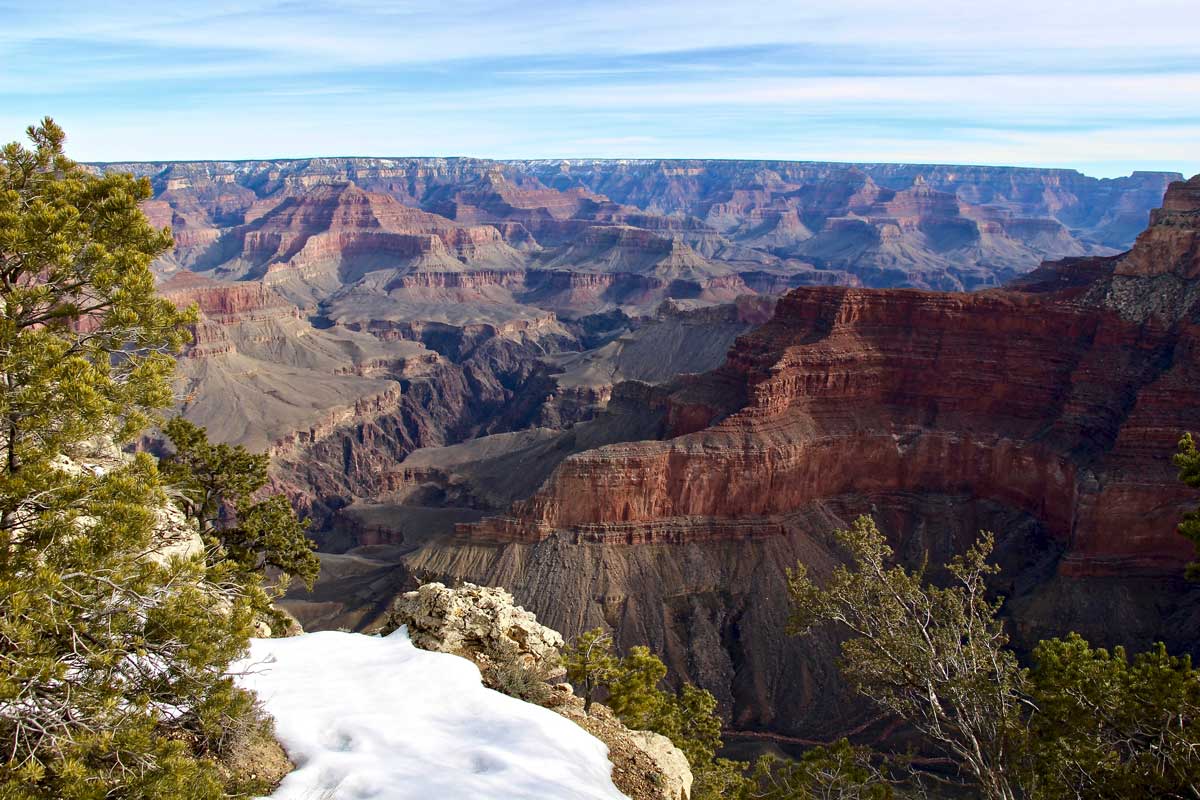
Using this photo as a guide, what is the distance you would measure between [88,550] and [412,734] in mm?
9482

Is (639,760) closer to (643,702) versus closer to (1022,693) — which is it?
(643,702)

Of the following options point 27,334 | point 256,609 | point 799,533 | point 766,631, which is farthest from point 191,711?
point 799,533

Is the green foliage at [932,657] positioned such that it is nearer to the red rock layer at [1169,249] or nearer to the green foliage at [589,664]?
the green foliage at [589,664]

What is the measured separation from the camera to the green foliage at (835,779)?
23844 millimetres

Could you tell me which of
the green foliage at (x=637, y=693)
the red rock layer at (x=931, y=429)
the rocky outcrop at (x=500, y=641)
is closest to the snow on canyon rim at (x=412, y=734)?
the rocky outcrop at (x=500, y=641)

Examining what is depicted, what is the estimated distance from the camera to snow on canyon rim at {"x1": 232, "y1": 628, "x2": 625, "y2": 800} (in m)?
17.7

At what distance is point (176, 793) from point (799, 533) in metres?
61.3

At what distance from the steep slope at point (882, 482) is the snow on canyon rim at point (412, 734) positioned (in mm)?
36891

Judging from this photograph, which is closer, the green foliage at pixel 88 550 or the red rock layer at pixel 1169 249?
the green foliage at pixel 88 550

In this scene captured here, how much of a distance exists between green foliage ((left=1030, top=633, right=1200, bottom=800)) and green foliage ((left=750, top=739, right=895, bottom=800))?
4670mm

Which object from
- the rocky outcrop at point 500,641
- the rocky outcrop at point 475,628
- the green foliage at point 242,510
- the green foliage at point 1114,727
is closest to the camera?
the green foliage at point 1114,727

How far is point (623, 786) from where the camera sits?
19875 mm

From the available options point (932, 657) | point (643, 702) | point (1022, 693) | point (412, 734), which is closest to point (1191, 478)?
point (932, 657)

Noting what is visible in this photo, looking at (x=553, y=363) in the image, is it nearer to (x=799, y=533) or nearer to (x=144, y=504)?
(x=799, y=533)
